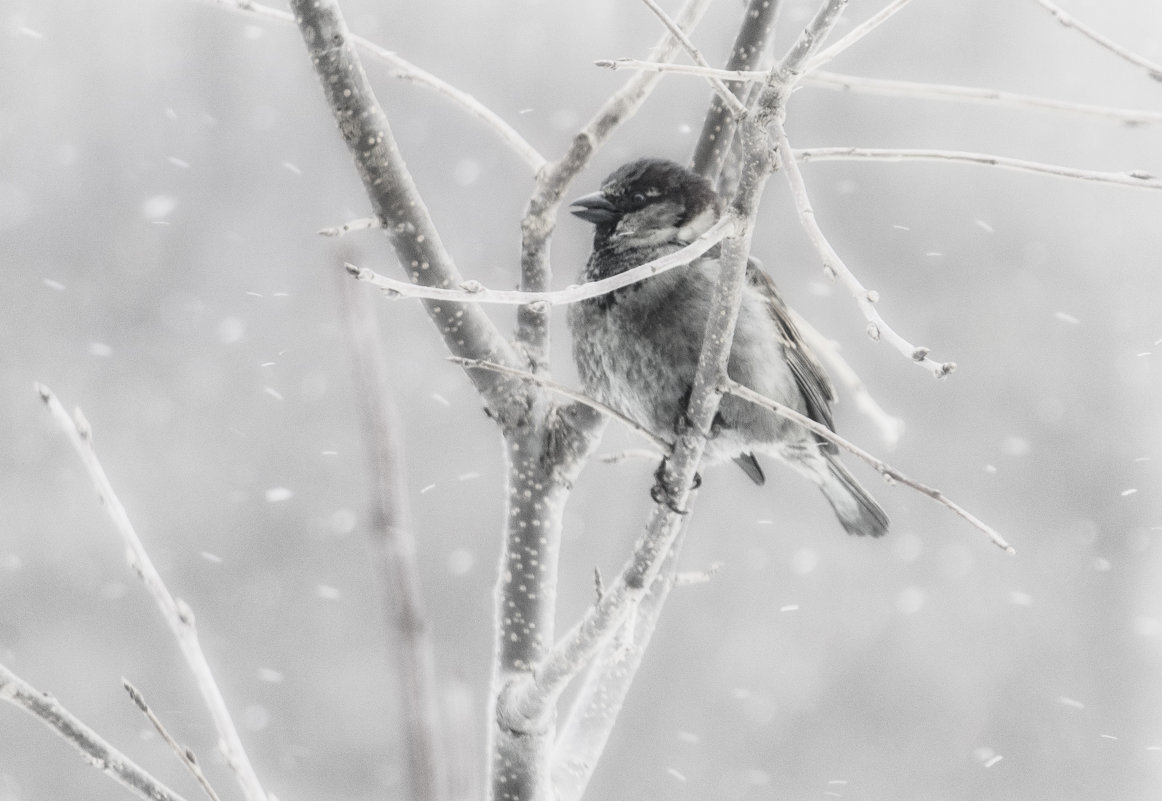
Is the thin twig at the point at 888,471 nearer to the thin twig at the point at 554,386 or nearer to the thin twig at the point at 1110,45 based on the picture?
the thin twig at the point at 554,386

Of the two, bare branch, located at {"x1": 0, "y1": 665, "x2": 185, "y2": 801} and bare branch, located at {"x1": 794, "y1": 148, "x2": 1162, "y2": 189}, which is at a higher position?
bare branch, located at {"x1": 794, "y1": 148, "x2": 1162, "y2": 189}

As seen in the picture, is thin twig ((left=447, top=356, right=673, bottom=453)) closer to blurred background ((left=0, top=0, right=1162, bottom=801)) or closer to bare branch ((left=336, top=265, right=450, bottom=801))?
bare branch ((left=336, top=265, right=450, bottom=801))

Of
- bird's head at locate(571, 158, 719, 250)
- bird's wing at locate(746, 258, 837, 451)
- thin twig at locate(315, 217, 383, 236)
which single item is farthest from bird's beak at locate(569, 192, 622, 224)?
thin twig at locate(315, 217, 383, 236)

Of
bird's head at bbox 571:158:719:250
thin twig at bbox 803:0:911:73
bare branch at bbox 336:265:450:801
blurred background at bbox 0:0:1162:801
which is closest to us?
thin twig at bbox 803:0:911:73

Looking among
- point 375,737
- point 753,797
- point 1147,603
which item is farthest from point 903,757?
point 375,737

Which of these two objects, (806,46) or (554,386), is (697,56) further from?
(554,386)

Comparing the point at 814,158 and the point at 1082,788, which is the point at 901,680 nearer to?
the point at 1082,788
